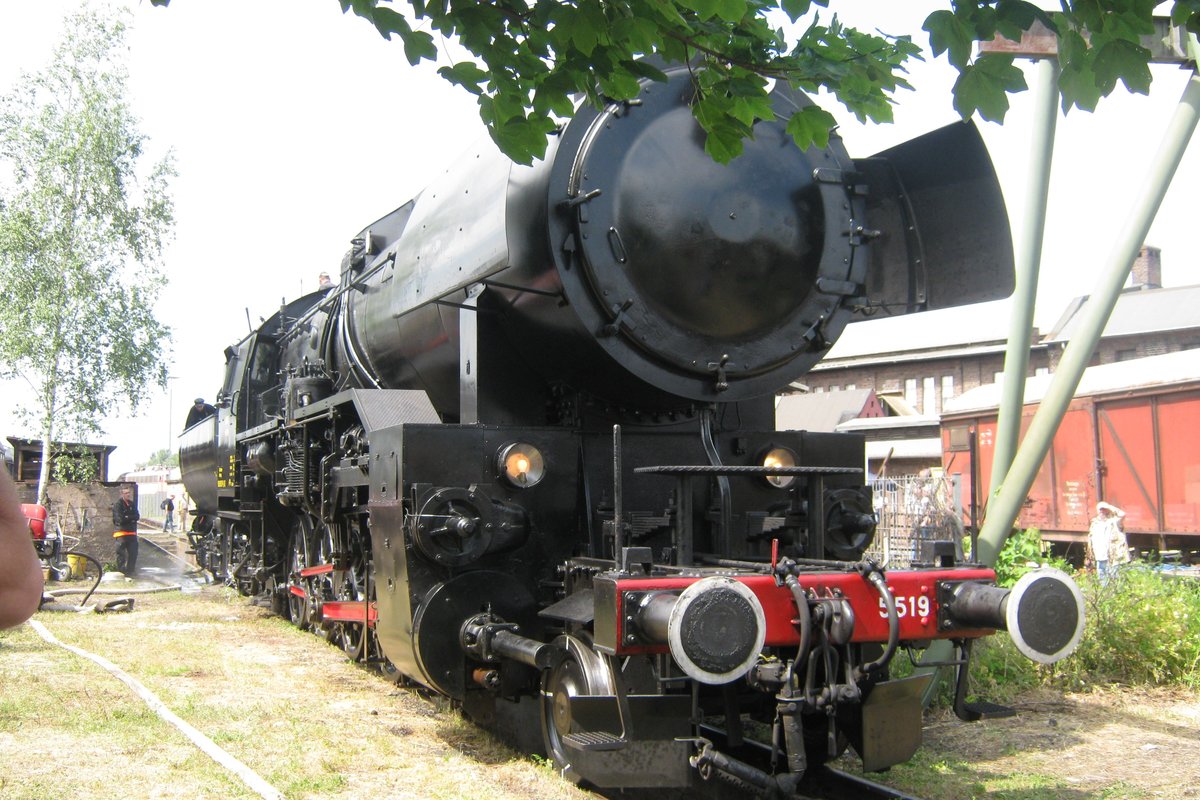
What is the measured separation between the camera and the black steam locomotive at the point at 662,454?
3748 mm

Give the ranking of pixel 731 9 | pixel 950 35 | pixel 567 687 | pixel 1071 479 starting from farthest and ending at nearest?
pixel 1071 479 < pixel 567 687 < pixel 731 9 < pixel 950 35

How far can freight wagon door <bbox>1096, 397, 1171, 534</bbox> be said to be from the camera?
43.9ft

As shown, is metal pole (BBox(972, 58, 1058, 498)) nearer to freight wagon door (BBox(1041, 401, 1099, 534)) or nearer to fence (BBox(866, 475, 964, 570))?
fence (BBox(866, 475, 964, 570))

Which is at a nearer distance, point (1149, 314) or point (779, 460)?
point (779, 460)

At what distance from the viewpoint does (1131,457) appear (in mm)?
13773

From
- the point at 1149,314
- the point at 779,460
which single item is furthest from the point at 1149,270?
the point at 779,460

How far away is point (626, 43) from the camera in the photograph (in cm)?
349

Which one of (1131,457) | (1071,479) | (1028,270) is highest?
(1028,270)

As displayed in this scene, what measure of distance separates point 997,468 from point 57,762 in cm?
534

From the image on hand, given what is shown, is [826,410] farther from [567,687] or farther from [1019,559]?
[567,687]

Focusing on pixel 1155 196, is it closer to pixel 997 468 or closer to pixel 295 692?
pixel 997 468

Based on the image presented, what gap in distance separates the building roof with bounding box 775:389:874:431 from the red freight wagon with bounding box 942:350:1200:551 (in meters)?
17.8

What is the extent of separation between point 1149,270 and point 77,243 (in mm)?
42236

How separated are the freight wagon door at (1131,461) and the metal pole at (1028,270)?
8.25 m
